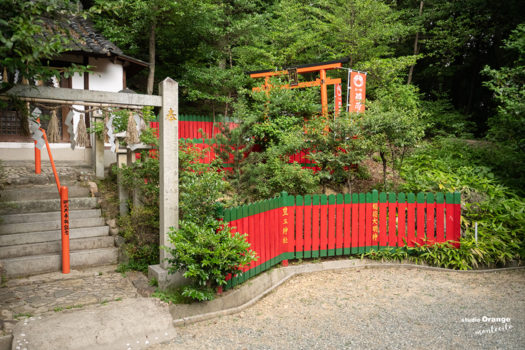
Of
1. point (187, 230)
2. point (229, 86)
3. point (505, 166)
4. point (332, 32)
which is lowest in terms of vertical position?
point (187, 230)

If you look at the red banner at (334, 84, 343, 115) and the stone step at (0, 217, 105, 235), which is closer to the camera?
the stone step at (0, 217, 105, 235)

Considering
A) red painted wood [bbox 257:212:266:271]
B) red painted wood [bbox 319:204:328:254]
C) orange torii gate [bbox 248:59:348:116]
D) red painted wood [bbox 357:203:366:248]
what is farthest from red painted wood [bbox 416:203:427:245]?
orange torii gate [bbox 248:59:348:116]

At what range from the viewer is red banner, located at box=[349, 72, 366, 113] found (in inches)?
454

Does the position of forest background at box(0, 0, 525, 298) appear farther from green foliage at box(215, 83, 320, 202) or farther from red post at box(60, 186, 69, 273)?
red post at box(60, 186, 69, 273)

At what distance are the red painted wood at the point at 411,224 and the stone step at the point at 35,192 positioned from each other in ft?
22.7

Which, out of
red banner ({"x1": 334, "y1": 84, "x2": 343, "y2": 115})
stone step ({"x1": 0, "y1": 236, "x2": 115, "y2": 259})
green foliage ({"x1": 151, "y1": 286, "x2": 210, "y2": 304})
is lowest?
green foliage ({"x1": 151, "y1": 286, "x2": 210, "y2": 304})

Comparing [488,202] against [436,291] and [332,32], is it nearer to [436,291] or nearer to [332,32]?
[436,291]

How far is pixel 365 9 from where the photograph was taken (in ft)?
50.9

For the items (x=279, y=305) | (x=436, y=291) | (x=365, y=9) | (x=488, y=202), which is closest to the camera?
(x=279, y=305)

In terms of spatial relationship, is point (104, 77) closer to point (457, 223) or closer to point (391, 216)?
point (391, 216)

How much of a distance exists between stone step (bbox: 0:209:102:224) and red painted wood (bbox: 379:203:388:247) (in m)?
5.82

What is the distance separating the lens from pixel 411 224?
7.81 metres

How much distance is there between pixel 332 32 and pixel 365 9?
5.86 ft

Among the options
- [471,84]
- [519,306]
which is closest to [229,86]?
[519,306]
